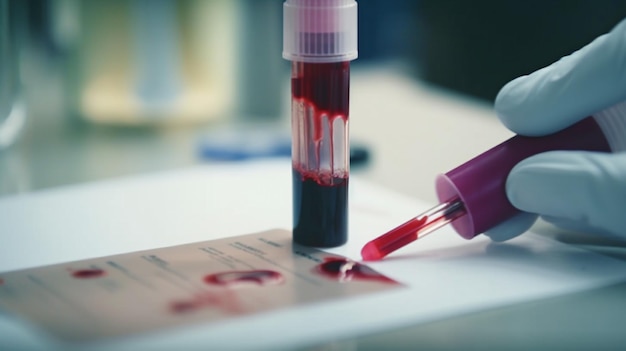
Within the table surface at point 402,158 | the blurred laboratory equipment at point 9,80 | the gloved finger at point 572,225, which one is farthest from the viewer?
the blurred laboratory equipment at point 9,80

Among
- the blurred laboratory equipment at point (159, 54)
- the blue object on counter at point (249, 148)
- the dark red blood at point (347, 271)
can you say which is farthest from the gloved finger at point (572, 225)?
the blurred laboratory equipment at point (159, 54)

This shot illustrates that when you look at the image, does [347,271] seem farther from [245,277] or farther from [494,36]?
[494,36]

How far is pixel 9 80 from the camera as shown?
75 centimetres

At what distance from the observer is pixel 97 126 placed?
0.86 metres

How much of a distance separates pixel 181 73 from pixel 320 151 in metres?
0.39

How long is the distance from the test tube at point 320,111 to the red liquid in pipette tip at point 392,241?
0.09 feet

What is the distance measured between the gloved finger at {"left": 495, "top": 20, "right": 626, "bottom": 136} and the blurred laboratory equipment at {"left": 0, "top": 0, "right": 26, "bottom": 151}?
0.45 m

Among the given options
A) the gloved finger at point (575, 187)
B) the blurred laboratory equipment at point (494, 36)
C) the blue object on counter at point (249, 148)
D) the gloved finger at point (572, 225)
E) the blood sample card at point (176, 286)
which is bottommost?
the blood sample card at point (176, 286)

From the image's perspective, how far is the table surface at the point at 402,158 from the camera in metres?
0.39

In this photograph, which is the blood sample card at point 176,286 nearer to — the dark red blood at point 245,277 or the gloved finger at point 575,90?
the dark red blood at point 245,277

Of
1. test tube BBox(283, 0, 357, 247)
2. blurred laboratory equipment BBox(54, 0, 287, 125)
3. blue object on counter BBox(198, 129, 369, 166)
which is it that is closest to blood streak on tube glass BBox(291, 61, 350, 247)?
test tube BBox(283, 0, 357, 247)

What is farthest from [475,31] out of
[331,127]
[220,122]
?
[331,127]

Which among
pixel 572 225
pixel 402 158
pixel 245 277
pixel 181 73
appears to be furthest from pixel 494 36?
pixel 245 277

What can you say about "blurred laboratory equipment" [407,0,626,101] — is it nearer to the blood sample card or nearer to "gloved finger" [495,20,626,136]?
"gloved finger" [495,20,626,136]
